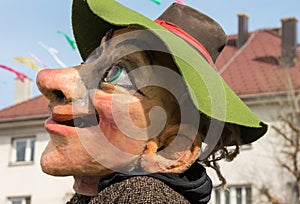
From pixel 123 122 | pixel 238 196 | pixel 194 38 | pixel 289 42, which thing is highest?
pixel 194 38

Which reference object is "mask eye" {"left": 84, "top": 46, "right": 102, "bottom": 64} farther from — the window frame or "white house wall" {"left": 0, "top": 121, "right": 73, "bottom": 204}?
the window frame

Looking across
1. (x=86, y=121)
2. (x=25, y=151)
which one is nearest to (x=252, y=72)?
(x=25, y=151)

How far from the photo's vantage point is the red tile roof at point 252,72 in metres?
18.5

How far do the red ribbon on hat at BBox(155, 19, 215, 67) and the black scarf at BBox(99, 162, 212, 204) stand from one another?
0.30 m

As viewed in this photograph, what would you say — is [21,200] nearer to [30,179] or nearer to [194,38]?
[30,179]

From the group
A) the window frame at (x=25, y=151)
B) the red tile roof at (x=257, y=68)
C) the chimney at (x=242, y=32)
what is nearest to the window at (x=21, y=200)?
the window frame at (x=25, y=151)

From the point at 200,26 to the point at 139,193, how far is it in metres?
0.57

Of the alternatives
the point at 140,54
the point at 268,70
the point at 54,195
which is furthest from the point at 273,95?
the point at 140,54

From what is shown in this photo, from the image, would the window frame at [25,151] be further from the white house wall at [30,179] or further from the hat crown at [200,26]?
the hat crown at [200,26]

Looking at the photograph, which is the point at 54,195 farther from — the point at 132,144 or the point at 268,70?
the point at 132,144

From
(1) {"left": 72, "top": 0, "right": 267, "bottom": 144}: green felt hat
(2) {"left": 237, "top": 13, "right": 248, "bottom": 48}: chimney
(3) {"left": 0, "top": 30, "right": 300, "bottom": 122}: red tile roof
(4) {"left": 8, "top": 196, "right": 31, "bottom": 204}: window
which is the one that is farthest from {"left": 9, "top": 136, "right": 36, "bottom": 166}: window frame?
(1) {"left": 72, "top": 0, "right": 267, "bottom": 144}: green felt hat

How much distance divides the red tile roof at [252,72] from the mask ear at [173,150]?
1612 cm

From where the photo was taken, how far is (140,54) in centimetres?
211

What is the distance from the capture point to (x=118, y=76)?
210cm
